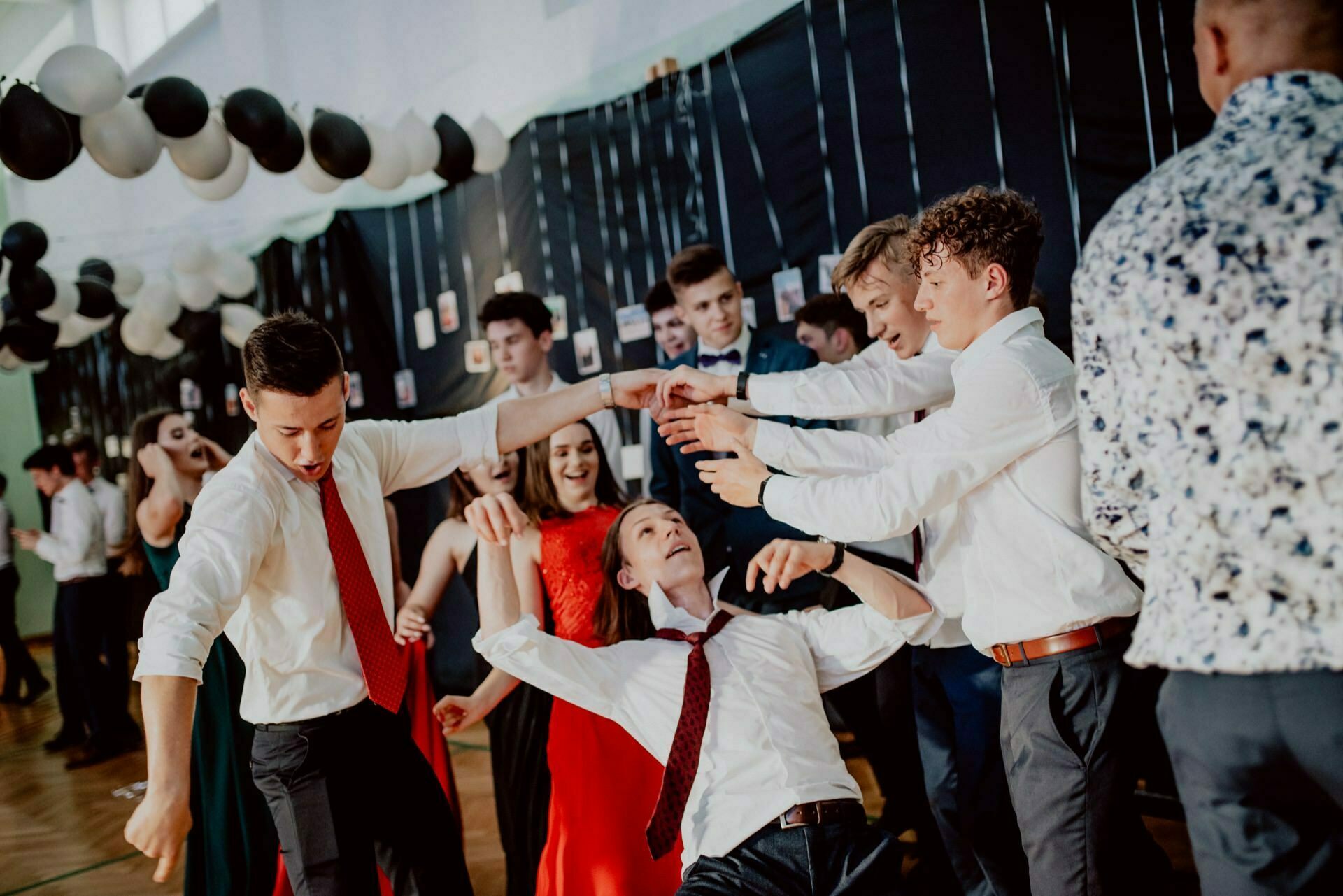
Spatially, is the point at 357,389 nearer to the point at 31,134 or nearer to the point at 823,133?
the point at 31,134

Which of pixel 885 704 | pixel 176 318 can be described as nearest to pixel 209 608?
pixel 885 704

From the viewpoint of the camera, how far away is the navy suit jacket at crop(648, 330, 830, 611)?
3.16 meters

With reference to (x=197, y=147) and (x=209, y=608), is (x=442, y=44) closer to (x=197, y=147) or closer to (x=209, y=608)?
(x=197, y=147)

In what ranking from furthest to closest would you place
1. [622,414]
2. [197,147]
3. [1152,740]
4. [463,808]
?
[622,414], [197,147], [463,808], [1152,740]

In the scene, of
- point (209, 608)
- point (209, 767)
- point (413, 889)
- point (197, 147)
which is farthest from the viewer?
point (197, 147)

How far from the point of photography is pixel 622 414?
5.27 meters

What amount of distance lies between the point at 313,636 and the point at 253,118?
3.70 m

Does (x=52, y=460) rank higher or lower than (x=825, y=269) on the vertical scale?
lower

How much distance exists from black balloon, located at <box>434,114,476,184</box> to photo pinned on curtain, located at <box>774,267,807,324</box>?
2093 mm

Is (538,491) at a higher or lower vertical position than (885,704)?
higher

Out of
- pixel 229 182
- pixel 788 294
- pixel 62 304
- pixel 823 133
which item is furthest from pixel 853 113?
pixel 62 304

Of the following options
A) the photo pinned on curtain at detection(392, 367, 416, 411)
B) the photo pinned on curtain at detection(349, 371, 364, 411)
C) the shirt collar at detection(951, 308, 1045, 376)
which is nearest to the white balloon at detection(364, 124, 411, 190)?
the photo pinned on curtain at detection(392, 367, 416, 411)

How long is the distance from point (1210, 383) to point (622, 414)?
14.0 ft

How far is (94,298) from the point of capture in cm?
700
